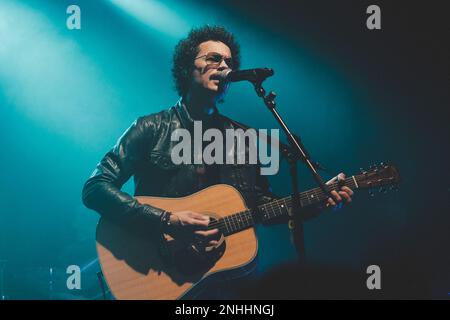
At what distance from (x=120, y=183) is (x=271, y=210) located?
1.03m

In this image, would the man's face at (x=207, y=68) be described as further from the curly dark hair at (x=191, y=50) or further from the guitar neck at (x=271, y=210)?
the guitar neck at (x=271, y=210)

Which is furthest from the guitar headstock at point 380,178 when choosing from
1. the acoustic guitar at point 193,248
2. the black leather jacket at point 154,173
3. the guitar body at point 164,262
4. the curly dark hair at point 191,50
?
the curly dark hair at point 191,50

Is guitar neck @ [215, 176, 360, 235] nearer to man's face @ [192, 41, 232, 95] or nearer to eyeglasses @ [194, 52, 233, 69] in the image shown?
man's face @ [192, 41, 232, 95]

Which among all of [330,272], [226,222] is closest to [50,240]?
[226,222]

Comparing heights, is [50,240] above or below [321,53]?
below

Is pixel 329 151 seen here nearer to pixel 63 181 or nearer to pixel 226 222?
pixel 226 222

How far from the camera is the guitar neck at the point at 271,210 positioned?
270 centimetres

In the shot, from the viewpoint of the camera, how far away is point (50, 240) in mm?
4320

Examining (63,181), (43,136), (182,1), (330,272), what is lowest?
(330,272)

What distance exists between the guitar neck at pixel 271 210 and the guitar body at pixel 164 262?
41mm

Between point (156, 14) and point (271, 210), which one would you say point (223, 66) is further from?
point (156, 14)

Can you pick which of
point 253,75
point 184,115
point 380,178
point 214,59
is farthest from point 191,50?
point 380,178

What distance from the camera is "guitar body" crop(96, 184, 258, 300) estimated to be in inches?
102

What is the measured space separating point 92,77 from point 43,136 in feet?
2.59
